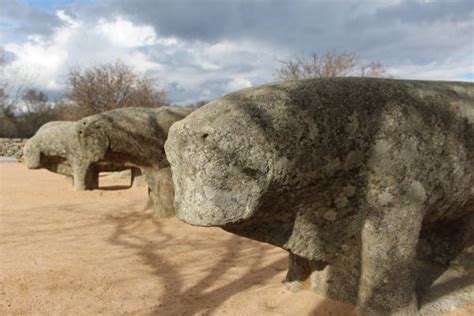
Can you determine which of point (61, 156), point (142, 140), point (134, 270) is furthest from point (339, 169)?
point (61, 156)

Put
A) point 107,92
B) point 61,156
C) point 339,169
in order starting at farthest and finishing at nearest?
point 107,92 < point 61,156 < point 339,169

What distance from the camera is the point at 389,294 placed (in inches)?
111

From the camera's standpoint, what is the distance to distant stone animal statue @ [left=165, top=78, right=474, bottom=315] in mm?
2510

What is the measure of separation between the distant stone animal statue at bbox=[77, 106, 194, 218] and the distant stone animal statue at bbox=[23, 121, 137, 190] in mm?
2381

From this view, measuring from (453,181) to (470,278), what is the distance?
102 centimetres

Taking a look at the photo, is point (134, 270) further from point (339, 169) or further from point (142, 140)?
point (142, 140)

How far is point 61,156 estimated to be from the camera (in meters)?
9.95

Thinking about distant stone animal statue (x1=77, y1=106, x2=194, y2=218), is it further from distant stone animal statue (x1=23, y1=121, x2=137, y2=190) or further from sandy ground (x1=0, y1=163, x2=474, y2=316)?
distant stone animal statue (x1=23, y1=121, x2=137, y2=190)

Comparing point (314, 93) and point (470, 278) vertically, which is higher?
point (314, 93)

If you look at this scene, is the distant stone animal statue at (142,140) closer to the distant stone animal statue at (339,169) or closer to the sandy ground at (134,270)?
the sandy ground at (134,270)

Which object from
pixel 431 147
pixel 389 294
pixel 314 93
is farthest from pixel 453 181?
pixel 314 93

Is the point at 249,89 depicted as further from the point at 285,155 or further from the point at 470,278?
the point at 470,278

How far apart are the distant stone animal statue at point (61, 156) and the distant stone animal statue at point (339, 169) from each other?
7.25 metres

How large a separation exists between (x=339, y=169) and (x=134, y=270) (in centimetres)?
250
